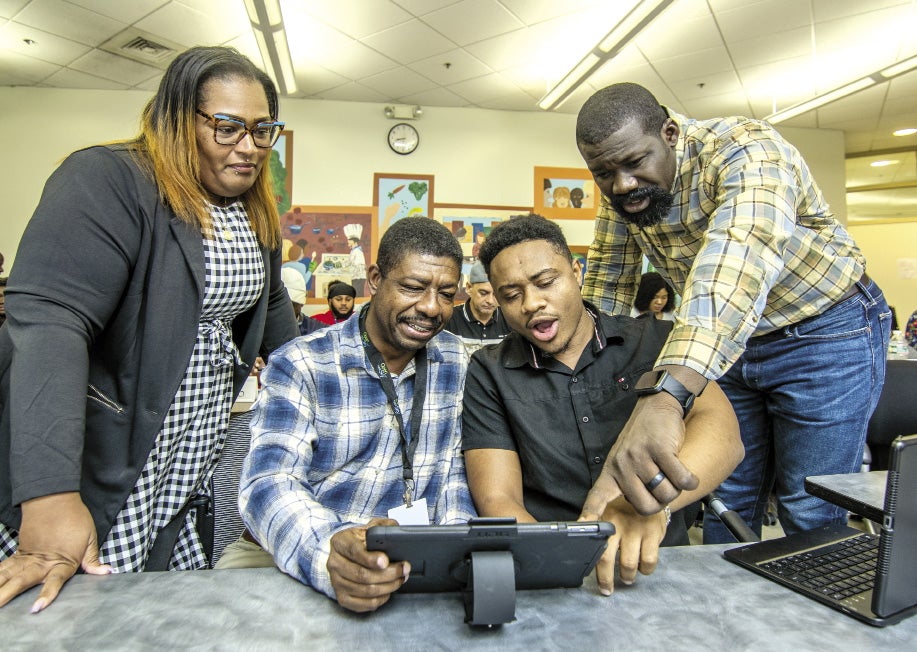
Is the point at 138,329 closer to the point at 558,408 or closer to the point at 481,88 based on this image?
the point at 558,408

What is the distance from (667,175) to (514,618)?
1064 millimetres

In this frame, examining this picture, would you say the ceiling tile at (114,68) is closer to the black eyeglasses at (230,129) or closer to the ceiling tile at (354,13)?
the ceiling tile at (354,13)

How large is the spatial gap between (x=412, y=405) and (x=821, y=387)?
93 centimetres

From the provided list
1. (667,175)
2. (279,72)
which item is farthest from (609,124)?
(279,72)

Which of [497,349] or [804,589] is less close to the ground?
[497,349]

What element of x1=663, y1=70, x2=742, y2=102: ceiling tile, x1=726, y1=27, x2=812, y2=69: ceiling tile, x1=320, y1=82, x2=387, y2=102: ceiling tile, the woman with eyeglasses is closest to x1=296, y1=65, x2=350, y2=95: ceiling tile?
x1=320, y1=82, x2=387, y2=102: ceiling tile

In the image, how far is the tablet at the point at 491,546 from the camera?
70 centimetres

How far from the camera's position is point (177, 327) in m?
1.10

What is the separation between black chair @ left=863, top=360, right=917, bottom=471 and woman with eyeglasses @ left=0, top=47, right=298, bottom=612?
2396 millimetres

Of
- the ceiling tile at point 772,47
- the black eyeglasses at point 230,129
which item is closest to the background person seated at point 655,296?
the ceiling tile at point 772,47

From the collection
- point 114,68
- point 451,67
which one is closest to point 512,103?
Result: point 451,67

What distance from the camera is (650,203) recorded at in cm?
141

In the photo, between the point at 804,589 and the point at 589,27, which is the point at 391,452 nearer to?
the point at 804,589

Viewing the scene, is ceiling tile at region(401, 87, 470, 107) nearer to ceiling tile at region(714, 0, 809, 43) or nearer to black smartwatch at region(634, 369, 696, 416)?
ceiling tile at region(714, 0, 809, 43)
